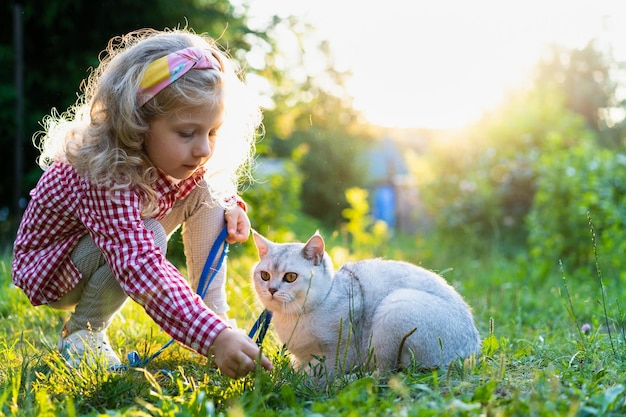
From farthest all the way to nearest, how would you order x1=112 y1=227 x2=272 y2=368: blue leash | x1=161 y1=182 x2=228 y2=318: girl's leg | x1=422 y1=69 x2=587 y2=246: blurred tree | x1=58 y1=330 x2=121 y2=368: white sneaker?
x1=422 y1=69 x2=587 y2=246: blurred tree → x1=161 y1=182 x2=228 y2=318: girl's leg → x1=112 y1=227 x2=272 y2=368: blue leash → x1=58 y1=330 x2=121 y2=368: white sneaker

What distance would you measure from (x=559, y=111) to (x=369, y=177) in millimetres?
7057

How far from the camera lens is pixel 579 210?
5.10 metres

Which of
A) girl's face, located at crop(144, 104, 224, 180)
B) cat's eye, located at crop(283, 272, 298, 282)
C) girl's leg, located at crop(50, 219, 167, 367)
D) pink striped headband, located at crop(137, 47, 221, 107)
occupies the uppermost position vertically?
pink striped headband, located at crop(137, 47, 221, 107)

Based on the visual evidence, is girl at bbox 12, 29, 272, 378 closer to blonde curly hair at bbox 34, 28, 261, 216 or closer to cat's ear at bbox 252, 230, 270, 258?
blonde curly hair at bbox 34, 28, 261, 216

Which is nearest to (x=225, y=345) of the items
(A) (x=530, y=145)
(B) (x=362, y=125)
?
(A) (x=530, y=145)

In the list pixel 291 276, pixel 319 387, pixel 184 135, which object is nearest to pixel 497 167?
pixel 291 276

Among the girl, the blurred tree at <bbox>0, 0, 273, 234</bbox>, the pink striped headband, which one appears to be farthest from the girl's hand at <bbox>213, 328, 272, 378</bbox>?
the blurred tree at <bbox>0, 0, 273, 234</bbox>

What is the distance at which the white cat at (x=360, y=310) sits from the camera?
2.17m

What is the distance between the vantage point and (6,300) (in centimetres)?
330

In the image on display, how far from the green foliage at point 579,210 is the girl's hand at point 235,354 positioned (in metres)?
3.44

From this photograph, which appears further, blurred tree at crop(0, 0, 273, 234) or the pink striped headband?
blurred tree at crop(0, 0, 273, 234)

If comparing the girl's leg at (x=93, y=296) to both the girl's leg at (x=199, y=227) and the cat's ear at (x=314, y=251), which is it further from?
the cat's ear at (x=314, y=251)

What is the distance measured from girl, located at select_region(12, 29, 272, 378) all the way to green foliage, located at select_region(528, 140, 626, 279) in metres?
3.31

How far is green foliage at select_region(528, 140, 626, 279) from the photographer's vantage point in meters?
4.76
